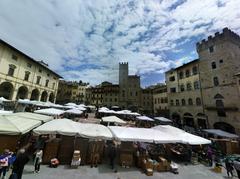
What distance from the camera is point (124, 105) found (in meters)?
59.6

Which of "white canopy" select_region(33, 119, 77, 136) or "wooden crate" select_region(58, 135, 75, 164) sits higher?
"white canopy" select_region(33, 119, 77, 136)

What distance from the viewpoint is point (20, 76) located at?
2816 cm

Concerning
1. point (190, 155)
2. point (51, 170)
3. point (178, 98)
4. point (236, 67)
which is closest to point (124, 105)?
point (178, 98)

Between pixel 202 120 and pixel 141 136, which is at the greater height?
pixel 202 120

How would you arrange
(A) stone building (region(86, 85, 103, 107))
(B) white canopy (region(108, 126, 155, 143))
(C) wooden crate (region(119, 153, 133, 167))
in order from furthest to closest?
(A) stone building (region(86, 85, 103, 107)) < (C) wooden crate (region(119, 153, 133, 167)) < (B) white canopy (region(108, 126, 155, 143))

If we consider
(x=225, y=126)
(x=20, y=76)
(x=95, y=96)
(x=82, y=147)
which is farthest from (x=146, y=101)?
(x=82, y=147)

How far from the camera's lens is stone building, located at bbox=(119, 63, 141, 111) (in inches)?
2338

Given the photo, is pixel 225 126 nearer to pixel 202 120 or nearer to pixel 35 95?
pixel 202 120

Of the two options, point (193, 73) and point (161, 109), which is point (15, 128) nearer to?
point (193, 73)

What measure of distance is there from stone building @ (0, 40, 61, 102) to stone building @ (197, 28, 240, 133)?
38707mm

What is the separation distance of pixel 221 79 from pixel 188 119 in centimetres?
1067

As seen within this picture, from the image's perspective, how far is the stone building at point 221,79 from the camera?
20438 mm

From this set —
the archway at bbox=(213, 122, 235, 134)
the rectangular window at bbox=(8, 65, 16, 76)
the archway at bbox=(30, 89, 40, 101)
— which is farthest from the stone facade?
the archway at bbox=(213, 122, 235, 134)

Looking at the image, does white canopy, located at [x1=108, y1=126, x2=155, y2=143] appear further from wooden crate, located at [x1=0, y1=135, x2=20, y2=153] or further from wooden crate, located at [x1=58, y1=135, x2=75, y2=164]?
wooden crate, located at [x1=0, y1=135, x2=20, y2=153]
